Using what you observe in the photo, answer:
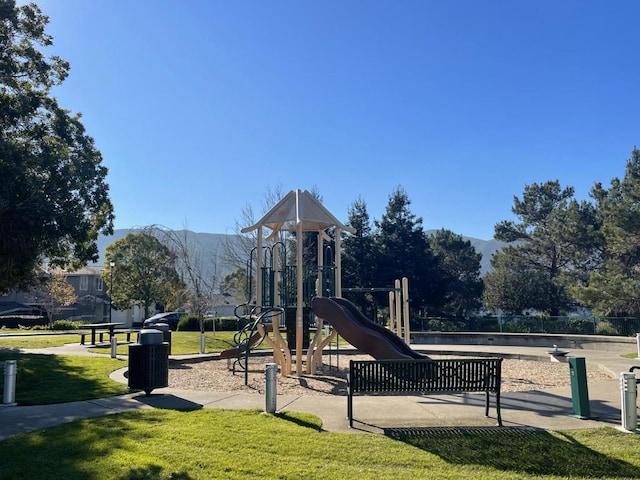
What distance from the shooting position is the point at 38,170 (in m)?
16.8

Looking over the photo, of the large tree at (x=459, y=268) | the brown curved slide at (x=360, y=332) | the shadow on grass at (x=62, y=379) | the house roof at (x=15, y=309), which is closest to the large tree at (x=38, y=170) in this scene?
the shadow on grass at (x=62, y=379)

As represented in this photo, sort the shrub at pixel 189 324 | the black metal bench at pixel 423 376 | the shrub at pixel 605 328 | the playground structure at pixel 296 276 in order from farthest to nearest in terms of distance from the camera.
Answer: the shrub at pixel 189 324
the shrub at pixel 605 328
the playground structure at pixel 296 276
the black metal bench at pixel 423 376

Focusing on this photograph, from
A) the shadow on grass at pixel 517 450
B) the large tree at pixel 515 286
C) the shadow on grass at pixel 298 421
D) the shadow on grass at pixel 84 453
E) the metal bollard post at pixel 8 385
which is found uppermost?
the large tree at pixel 515 286

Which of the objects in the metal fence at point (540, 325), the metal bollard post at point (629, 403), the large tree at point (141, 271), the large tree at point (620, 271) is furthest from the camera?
the large tree at point (141, 271)

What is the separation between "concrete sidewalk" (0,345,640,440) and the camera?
6719 millimetres

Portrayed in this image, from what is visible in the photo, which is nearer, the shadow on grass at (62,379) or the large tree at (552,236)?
the shadow on grass at (62,379)

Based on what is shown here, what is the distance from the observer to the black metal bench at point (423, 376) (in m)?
6.95

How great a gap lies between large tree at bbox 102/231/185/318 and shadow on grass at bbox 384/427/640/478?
141 feet

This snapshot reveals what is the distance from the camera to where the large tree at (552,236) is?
36.6 meters

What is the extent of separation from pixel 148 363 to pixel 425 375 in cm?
480

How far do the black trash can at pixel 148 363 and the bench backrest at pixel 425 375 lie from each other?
149 inches

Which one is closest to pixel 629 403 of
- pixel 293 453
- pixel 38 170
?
pixel 293 453

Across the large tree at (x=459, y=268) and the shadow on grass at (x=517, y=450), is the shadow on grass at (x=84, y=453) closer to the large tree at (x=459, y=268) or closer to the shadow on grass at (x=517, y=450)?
the shadow on grass at (x=517, y=450)

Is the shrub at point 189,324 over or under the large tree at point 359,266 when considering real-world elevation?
under
